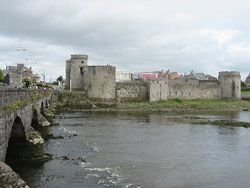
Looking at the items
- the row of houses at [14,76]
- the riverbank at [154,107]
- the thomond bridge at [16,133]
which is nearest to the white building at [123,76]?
the row of houses at [14,76]

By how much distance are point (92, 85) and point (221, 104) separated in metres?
18.3

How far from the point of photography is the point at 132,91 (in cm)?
6347

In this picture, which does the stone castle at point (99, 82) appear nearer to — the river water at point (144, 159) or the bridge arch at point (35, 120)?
the river water at point (144, 159)

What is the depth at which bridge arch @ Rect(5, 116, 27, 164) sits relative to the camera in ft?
60.5

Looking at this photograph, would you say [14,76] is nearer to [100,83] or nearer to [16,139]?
[100,83]

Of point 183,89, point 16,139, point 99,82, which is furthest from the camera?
point 183,89

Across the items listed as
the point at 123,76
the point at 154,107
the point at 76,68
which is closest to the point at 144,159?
the point at 154,107

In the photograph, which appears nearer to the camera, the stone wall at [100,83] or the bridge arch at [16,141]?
the bridge arch at [16,141]

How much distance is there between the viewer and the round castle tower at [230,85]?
69.8 metres

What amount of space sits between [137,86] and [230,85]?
636 inches

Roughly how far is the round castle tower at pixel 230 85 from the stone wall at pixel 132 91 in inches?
569

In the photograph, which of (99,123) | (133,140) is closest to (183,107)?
(99,123)

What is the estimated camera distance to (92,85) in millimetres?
59594

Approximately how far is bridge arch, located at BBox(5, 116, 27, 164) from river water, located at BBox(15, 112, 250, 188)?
1440 millimetres
